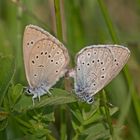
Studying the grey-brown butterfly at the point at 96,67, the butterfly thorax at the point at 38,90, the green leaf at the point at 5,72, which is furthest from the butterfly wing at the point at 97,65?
the green leaf at the point at 5,72

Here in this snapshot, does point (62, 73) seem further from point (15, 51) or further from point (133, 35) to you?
point (133, 35)

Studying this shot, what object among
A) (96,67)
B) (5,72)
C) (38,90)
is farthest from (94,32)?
(5,72)

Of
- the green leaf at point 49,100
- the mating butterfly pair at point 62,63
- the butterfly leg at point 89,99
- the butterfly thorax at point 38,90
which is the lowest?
the butterfly leg at point 89,99

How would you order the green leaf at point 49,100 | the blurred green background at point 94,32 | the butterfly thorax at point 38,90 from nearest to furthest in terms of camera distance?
the green leaf at point 49,100, the butterfly thorax at point 38,90, the blurred green background at point 94,32

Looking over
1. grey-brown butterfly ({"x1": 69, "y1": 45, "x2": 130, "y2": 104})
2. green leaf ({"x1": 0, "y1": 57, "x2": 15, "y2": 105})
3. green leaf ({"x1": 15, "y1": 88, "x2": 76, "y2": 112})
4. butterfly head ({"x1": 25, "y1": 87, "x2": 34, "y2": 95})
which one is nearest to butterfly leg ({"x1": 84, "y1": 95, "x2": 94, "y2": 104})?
grey-brown butterfly ({"x1": 69, "y1": 45, "x2": 130, "y2": 104})

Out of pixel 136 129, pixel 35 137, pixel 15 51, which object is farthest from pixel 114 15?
pixel 35 137

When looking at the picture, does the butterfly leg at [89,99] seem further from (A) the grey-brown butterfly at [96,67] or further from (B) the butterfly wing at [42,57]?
(B) the butterfly wing at [42,57]

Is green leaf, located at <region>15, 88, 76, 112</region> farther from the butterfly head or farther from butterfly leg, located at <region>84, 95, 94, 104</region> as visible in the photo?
butterfly leg, located at <region>84, 95, 94, 104</region>

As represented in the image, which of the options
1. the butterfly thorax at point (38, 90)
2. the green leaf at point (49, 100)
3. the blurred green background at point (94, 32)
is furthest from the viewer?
the blurred green background at point (94, 32)
